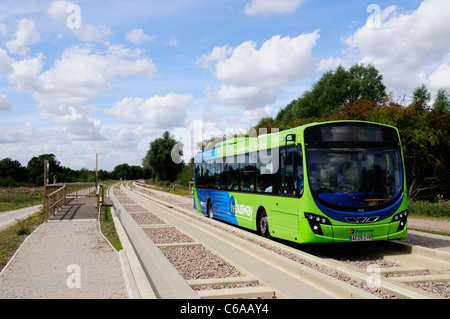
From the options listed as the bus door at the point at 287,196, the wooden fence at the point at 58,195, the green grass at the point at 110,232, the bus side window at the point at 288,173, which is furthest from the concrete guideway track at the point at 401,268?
the wooden fence at the point at 58,195

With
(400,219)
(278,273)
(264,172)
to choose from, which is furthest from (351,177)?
(264,172)

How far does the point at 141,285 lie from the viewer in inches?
260

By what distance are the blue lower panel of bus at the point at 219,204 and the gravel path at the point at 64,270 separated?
517 cm

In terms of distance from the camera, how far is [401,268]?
8492 millimetres

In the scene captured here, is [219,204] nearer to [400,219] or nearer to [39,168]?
[400,219]

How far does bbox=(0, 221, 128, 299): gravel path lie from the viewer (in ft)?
21.7

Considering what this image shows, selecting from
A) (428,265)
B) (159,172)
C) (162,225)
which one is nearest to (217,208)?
(162,225)

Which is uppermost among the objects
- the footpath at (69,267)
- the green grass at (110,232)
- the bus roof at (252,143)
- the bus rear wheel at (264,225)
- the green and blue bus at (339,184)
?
the bus roof at (252,143)

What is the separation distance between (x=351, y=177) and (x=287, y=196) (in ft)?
5.57

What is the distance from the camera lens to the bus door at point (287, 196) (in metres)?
10.2

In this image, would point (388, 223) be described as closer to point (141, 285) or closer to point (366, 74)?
point (141, 285)

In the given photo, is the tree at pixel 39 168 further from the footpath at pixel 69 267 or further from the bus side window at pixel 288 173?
the bus side window at pixel 288 173

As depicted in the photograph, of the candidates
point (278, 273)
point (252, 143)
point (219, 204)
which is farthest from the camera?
point (219, 204)
